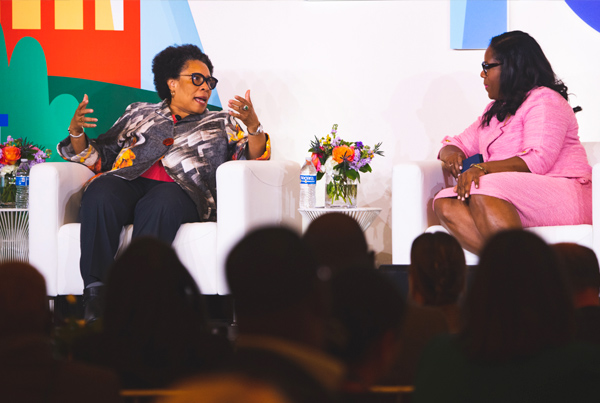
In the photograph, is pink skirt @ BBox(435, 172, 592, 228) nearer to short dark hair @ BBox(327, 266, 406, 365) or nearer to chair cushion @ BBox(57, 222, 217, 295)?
chair cushion @ BBox(57, 222, 217, 295)

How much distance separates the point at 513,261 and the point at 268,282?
0.40 m

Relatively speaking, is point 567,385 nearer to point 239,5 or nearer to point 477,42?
point 477,42

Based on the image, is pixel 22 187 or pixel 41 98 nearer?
pixel 22 187

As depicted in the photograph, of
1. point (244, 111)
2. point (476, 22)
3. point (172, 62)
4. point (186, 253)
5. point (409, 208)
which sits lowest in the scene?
point (186, 253)

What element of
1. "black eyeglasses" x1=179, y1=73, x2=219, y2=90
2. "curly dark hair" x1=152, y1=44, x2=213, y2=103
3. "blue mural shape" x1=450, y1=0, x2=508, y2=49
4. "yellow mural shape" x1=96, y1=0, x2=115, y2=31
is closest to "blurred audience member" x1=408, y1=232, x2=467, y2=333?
"black eyeglasses" x1=179, y1=73, x2=219, y2=90

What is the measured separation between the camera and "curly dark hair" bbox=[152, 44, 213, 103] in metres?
3.81

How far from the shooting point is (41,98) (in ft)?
14.7

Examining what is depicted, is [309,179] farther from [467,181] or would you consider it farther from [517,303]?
[517,303]

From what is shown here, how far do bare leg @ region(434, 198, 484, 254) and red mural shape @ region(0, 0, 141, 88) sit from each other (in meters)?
2.30

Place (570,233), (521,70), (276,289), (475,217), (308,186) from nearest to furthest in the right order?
1. (276,289)
2. (570,233)
3. (475,217)
4. (521,70)
5. (308,186)

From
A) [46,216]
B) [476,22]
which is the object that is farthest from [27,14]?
[476,22]

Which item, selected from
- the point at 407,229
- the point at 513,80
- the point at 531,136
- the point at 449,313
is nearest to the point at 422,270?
the point at 449,313

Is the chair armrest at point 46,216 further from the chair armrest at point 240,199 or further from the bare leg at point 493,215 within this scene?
the bare leg at point 493,215

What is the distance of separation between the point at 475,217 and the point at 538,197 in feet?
0.98
